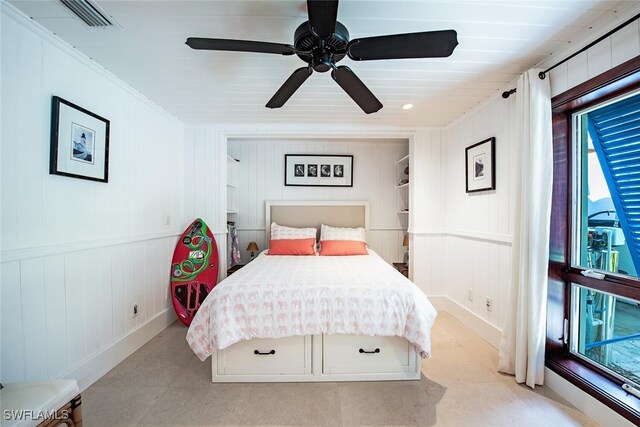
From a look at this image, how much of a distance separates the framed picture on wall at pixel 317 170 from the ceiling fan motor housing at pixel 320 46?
2469mm

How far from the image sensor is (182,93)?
2.46m

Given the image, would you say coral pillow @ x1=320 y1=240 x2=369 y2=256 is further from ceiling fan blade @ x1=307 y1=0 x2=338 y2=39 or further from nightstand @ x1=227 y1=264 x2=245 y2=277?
ceiling fan blade @ x1=307 y1=0 x2=338 y2=39

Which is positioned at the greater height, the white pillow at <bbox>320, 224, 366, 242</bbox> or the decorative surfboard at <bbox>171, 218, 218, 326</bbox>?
the white pillow at <bbox>320, 224, 366, 242</bbox>

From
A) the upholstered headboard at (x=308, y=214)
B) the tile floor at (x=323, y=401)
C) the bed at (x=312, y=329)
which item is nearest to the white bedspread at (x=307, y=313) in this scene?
the bed at (x=312, y=329)

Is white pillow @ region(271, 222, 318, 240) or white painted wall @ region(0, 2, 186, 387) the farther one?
white pillow @ region(271, 222, 318, 240)

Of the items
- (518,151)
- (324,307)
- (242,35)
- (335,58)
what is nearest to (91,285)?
(324,307)

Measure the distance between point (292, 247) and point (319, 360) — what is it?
1547mm

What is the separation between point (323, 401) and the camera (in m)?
1.78

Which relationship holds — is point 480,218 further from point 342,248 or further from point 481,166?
point 342,248

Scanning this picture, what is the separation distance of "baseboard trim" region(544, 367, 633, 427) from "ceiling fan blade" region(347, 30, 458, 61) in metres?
2.19

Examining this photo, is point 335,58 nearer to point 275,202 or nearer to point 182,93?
point 182,93

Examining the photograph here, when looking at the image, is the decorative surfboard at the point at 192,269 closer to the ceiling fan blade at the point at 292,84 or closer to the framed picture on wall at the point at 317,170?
the framed picture on wall at the point at 317,170

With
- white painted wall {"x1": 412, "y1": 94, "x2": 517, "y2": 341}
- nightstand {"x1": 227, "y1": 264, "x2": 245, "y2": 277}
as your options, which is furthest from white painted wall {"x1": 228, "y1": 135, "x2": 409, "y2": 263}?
white painted wall {"x1": 412, "y1": 94, "x2": 517, "y2": 341}

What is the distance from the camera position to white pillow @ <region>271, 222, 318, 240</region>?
355 centimetres
